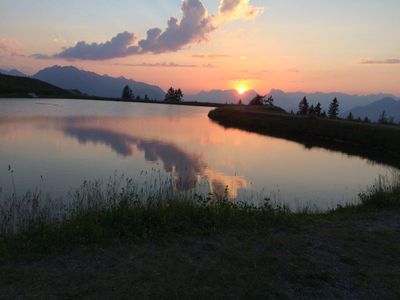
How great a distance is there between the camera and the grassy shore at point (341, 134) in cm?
3975

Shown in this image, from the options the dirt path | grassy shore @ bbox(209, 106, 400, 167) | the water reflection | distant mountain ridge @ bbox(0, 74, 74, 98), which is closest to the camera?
the dirt path

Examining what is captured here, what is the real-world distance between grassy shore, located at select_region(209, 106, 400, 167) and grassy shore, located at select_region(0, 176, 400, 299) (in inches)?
1060

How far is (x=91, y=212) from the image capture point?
10.2m

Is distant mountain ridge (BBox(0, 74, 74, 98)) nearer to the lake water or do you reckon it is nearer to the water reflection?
the water reflection

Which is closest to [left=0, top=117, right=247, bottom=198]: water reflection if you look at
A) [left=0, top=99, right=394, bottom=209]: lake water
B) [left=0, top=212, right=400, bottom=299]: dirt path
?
[left=0, top=99, right=394, bottom=209]: lake water

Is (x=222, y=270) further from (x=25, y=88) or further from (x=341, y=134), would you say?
(x=25, y=88)

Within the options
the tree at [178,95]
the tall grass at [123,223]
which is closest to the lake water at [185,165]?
the tall grass at [123,223]

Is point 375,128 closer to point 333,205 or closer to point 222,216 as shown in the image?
point 333,205

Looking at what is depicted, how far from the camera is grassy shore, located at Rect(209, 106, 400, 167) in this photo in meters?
39.8

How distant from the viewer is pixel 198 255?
8.26 m

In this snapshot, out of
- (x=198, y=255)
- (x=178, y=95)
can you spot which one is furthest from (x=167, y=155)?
(x=178, y=95)

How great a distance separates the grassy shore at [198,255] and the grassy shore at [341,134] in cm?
2691

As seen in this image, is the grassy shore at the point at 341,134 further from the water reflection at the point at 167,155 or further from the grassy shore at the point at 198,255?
the grassy shore at the point at 198,255

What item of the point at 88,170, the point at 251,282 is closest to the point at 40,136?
the point at 88,170
